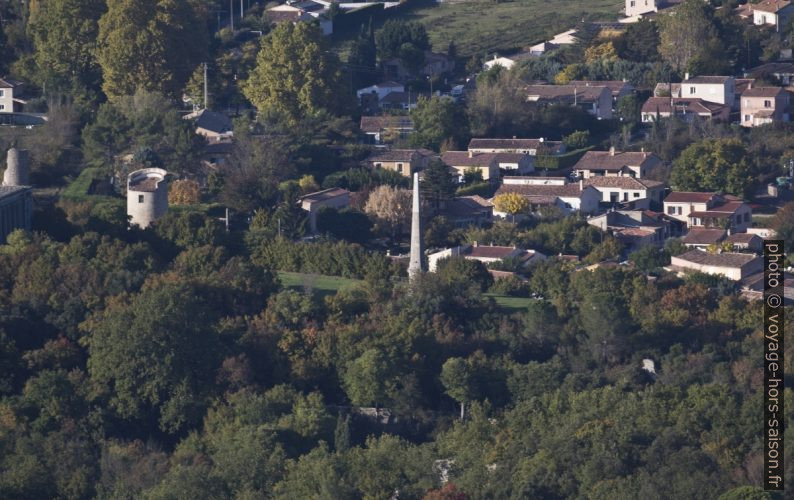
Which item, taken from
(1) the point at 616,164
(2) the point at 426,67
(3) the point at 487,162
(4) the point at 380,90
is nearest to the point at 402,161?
(3) the point at 487,162

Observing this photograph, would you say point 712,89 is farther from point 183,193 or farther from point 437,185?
point 183,193

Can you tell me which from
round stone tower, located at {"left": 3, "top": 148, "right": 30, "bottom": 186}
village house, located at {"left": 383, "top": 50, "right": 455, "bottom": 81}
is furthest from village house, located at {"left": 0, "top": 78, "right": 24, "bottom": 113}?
village house, located at {"left": 383, "top": 50, "right": 455, "bottom": 81}

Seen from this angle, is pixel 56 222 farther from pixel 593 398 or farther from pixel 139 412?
pixel 593 398

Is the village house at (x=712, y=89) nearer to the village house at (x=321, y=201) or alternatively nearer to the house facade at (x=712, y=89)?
the house facade at (x=712, y=89)

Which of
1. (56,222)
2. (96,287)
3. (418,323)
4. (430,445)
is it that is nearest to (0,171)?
(56,222)

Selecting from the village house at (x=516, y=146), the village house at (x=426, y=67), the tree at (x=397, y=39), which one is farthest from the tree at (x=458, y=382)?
the tree at (x=397, y=39)
